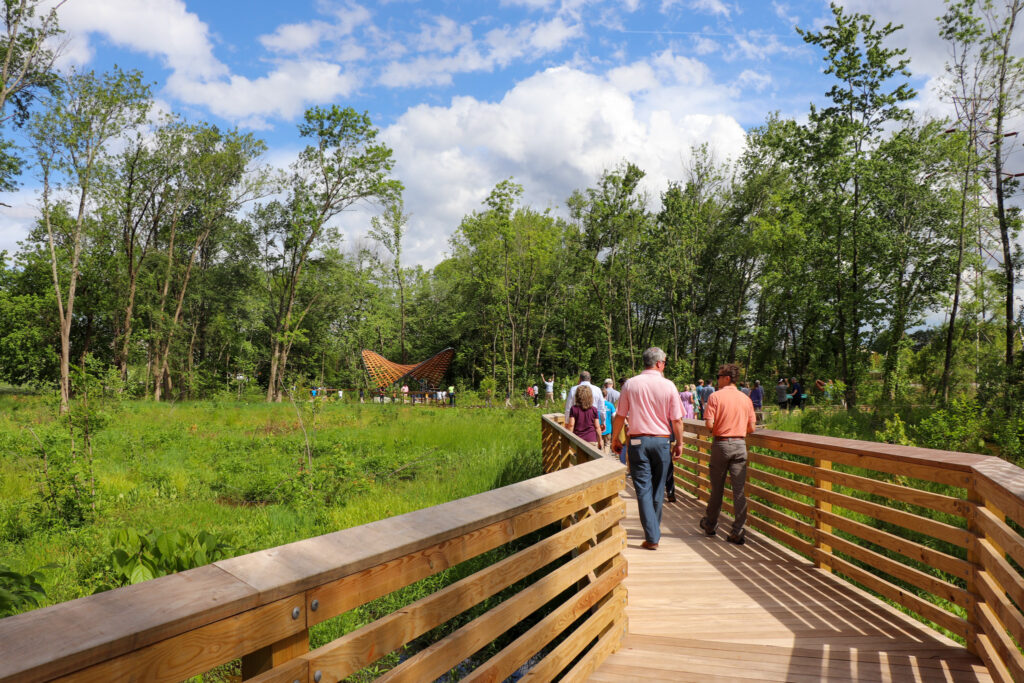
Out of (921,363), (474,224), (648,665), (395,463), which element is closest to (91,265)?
(474,224)

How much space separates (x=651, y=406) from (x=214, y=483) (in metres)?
8.47

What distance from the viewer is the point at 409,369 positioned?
45625 mm

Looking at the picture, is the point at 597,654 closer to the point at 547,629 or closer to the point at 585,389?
the point at 547,629

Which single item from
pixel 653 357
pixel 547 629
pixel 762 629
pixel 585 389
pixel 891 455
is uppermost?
pixel 653 357

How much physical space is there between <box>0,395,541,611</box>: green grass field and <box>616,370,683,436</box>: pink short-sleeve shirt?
12.1ft

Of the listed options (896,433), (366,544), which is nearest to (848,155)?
(896,433)

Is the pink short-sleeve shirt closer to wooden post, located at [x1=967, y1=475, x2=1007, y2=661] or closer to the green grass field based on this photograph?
wooden post, located at [x1=967, y1=475, x2=1007, y2=661]

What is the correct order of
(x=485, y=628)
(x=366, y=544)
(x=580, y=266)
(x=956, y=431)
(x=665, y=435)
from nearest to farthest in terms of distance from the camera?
(x=366, y=544), (x=485, y=628), (x=665, y=435), (x=956, y=431), (x=580, y=266)

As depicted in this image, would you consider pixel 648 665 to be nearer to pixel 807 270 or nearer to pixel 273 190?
pixel 807 270

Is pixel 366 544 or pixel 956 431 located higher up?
pixel 366 544

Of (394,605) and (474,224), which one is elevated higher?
(474,224)

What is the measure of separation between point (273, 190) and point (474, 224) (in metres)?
12.3

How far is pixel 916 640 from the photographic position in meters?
3.74

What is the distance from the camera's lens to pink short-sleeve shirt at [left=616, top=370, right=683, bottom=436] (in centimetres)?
574
